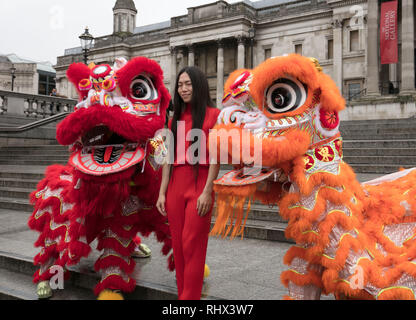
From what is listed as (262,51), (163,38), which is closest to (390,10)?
(262,51)

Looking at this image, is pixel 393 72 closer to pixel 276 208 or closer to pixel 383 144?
pixel 383 144

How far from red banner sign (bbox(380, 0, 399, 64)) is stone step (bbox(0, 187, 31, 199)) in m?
23.5

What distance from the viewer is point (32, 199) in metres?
3.92

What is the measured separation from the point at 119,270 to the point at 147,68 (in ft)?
5.89

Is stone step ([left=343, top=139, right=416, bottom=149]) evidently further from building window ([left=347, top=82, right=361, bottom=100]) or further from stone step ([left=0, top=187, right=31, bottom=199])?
building window ([left=347, top=82, right=361, bottom=100])

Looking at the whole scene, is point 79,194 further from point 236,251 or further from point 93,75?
point 236,251

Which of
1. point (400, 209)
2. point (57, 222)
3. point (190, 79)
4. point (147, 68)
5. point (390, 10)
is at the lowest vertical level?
point (57, 222)

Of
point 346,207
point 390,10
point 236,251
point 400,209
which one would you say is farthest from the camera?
point 390,10

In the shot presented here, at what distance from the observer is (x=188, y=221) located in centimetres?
271

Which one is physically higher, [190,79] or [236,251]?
[190,79]

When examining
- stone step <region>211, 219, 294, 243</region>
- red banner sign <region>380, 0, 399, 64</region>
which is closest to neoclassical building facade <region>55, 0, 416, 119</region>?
red banner sign <region>380, 0, 399, 64</region>

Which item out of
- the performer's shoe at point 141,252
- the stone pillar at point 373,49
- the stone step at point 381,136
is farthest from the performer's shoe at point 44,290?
the stone pillar at point 373,49

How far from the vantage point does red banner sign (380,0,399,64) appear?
2456 centimetres

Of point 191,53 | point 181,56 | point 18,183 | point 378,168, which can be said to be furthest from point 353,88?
point 18,183
